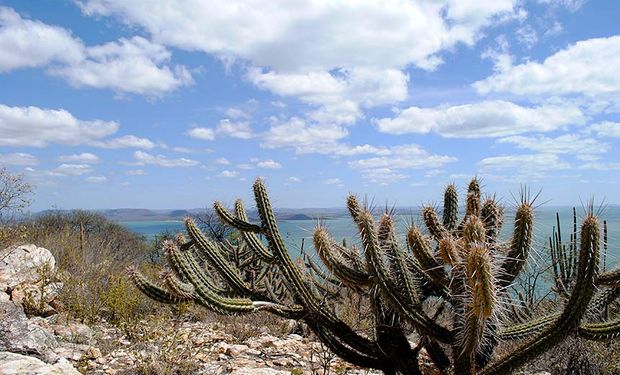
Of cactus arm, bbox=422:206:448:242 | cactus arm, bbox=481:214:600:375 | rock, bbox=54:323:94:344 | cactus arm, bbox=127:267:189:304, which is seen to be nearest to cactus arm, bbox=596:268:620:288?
cactus arm, bbox=481:214:600:375

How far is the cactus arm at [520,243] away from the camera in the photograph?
10.5 ft

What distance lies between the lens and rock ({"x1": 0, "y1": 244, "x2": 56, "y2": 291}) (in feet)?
28.5

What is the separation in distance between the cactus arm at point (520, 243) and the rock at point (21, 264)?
7.29 metres

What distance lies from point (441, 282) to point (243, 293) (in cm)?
173

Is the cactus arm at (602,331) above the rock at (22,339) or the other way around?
above

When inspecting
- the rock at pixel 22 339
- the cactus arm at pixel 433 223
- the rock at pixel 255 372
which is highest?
the cactus arm at pixel 433 223

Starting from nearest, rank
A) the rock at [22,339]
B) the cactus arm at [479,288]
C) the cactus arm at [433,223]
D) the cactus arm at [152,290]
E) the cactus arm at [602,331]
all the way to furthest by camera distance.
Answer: the cactus arm at [479,288] → the cactus arm at [602,331] → the cactus arm at [433,223] → the cactus arm at [152,290] → the rock at [22,339]

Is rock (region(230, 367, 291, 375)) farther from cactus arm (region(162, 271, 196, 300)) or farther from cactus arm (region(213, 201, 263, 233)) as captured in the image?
cactus arm (region(162, 271, 196, 300))

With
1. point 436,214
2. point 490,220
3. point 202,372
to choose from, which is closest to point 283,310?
point 436,214

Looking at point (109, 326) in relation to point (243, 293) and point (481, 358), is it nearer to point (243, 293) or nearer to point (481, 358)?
point (243, 293)

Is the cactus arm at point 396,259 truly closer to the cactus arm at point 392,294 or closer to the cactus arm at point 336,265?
the cactus arm at point 392,294

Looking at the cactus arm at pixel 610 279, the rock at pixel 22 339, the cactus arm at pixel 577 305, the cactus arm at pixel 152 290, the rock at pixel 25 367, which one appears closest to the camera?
the cactus arm at pixel 577 305

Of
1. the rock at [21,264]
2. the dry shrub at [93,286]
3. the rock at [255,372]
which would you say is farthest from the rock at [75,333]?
the rock at [255,372]

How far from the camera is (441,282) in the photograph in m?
3.28
